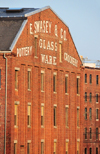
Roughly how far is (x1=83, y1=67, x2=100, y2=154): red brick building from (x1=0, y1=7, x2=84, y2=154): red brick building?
5087 cm

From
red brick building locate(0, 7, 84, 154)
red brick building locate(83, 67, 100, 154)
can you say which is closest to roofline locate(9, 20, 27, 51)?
red brick building locate(0, 7, 84, 154)

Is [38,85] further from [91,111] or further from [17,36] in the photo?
[91,111]

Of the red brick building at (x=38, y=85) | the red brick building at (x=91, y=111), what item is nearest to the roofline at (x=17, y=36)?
the red brick building at (x=38, y=85)

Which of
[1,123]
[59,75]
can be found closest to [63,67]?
[59,75]

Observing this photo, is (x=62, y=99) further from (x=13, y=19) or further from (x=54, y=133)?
(x=13, y=19)

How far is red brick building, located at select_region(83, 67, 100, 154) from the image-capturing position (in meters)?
140

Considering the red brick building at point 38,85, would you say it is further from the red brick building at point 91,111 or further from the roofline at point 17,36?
the red brick building at point 91,111

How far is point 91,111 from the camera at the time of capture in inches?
5615

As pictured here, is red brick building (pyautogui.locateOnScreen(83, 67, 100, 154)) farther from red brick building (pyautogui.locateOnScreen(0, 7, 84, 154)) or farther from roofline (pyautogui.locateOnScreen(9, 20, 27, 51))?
roofline (pyautogui.locateOnScreen(9, 20, 27, 51))

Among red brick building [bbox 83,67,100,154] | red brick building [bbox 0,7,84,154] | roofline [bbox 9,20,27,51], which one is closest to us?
red brick building [bbox 0,7,84,154]

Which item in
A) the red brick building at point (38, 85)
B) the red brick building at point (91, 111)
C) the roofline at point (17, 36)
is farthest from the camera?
the red brick building at point (91, 111)

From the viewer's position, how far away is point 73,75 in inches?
3440

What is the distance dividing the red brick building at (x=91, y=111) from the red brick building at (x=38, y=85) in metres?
50.9

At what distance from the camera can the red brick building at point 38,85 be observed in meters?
68.2
